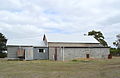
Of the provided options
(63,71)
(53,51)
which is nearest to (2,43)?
(53,51)

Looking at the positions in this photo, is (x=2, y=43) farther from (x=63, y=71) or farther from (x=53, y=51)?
(x=63, y=71)

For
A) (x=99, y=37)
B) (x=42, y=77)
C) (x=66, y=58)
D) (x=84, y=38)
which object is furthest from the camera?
(x=99, y=37)

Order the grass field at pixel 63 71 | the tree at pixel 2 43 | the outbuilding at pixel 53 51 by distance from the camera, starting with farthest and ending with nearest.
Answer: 1. the tree at pixel 2 43
2. the outbuilding at pixel 53 51
3. the grass field at pixel 63 71

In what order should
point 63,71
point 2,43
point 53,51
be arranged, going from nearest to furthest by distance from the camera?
1. point 63,71
2. point 53,51
3. point 2,43

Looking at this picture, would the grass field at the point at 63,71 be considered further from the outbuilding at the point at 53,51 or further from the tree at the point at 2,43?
the tree at the point at 2,43

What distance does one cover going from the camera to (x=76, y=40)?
5206cm

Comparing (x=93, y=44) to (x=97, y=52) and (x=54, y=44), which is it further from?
(x=54, y=44)

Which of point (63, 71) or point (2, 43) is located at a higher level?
point (2, 43)

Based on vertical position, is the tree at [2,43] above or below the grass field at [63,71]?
above

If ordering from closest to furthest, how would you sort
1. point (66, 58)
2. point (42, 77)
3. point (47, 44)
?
point (42, 77), point (66, 58), point (47, 44)

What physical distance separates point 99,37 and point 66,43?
28.8 m

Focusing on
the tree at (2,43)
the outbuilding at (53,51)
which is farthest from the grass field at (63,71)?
the tree at (2,43)

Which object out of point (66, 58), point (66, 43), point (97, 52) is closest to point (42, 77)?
point (66, 58)

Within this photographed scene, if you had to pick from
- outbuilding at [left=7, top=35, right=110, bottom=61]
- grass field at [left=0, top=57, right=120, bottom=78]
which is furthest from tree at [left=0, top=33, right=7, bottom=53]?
grass field at [left=0, top=57, right=120, bottom=78]
